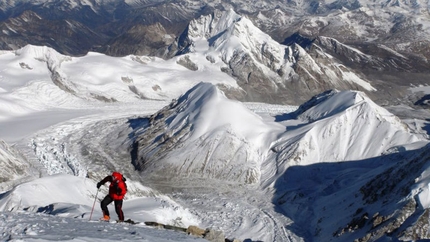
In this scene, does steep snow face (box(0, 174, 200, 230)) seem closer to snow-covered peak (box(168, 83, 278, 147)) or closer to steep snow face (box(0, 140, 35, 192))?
steep snow face (box(0, 140, 35, 192))

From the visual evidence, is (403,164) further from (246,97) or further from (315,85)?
(315,85)

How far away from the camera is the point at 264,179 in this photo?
56688 mm

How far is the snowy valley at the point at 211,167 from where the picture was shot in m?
34.5

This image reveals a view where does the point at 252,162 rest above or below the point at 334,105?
below

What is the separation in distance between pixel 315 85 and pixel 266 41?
23.2 metres

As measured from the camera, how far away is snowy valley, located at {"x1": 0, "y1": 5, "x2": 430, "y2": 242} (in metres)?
34.5

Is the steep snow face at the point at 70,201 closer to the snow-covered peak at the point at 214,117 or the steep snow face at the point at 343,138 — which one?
the steep snow face at the point at 343,138

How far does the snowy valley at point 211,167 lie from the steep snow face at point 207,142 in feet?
0.50

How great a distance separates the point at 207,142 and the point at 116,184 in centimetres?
3701

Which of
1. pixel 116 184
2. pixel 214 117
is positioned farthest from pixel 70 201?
pixel 214 117

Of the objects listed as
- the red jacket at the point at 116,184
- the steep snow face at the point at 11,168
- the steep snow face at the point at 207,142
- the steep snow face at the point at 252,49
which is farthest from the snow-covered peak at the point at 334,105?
the steep snow face at the point at 252,49

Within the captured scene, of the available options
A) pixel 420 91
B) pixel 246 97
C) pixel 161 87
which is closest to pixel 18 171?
pixel 161 87

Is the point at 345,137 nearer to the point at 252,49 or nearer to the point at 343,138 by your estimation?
the point at 343,138

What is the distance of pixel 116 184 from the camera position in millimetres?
22906
